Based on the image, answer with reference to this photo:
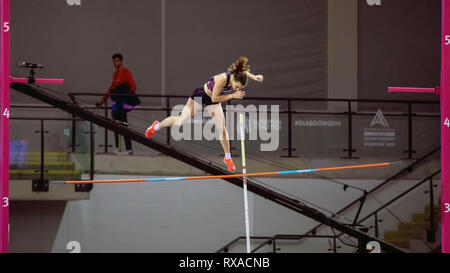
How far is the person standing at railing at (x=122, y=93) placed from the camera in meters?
6.71

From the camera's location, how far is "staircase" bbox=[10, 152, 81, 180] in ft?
24.0

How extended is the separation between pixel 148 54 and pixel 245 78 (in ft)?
12.3

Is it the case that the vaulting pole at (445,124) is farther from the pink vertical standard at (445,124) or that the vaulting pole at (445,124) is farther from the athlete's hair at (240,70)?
the athlete's hair at (240,70)

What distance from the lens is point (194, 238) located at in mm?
8203

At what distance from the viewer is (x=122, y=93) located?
22.8ft

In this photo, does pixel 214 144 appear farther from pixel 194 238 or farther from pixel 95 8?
pixel 95 8

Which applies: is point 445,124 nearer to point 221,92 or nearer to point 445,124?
point 445,124

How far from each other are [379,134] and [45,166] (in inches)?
163

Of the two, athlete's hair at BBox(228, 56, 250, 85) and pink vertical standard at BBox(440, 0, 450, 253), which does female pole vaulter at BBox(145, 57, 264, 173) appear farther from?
pink vertical standard at BBox(440, 0, 450, 253)

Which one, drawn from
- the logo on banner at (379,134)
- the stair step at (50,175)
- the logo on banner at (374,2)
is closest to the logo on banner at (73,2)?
the stair step at (50,175)

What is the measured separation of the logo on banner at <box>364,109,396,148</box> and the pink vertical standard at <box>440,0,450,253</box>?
3.27 meters

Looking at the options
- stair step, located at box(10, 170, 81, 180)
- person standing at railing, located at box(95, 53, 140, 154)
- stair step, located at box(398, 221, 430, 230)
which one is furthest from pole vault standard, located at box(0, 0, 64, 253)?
stair step, located at box(398, 221, 430, 230)

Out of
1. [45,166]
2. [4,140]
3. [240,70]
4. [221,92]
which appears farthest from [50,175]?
[240,70]
